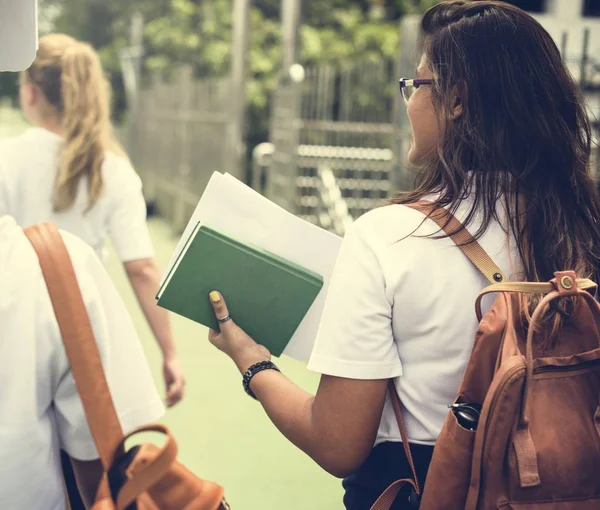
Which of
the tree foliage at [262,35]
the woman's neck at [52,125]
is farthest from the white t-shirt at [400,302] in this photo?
the tree foliage at [262,35]

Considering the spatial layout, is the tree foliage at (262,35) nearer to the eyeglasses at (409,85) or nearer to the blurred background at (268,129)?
the blurred background at (268,129)

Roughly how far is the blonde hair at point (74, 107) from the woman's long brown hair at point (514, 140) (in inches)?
72.0

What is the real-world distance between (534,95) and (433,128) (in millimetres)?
188

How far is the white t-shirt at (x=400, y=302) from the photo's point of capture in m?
1.73

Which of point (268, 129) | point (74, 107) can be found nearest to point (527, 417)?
point (74, 107)

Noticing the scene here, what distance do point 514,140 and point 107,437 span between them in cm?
87

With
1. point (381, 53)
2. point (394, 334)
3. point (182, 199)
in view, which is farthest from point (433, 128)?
point (381, 53)

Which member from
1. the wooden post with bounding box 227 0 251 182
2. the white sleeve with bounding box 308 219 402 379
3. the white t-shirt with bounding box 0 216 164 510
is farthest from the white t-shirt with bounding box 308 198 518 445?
the wooden post with bounding box 227 0 251 182

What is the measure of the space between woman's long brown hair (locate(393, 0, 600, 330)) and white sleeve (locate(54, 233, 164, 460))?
55cm

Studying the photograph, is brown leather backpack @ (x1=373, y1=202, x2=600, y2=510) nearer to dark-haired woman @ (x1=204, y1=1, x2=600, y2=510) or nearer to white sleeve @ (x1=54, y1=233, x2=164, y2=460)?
dark-haired woman @ (x1=204, y1=1, x2=600, y2=510)

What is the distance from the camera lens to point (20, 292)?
1694mm

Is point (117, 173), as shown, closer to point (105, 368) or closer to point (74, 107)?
point (74, 107)

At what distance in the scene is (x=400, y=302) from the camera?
1.74 m

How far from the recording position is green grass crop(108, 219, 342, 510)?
4.67m
